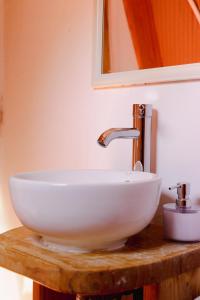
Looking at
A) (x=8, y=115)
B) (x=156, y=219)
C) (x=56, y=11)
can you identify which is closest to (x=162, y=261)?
(x=156, y=219)

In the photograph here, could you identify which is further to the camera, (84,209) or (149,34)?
(149,34)

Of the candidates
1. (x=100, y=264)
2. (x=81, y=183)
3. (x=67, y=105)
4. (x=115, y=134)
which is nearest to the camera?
(x=100, y=264)

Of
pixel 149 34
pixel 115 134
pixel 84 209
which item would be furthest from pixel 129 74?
pixel 84 209

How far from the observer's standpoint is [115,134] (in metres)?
0.85

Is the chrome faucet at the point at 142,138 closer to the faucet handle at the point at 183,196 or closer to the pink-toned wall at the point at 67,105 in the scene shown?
the pink-toned wall at the point at 67,105

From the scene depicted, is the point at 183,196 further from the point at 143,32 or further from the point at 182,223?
the point at 143,32

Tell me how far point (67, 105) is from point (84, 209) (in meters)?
0.64

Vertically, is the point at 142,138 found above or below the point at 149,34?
below

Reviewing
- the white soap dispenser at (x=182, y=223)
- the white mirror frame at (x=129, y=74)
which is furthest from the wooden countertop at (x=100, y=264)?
the white mirror frame at (x=129, y=74)

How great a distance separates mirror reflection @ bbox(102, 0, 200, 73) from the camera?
3.02 ft

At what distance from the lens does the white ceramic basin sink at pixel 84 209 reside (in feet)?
2.10

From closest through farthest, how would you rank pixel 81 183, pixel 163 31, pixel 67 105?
1. pixel 81 183
2. pixel 163 31
3. pixel 67 105

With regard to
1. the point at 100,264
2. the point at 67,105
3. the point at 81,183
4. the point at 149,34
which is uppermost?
the point at 149,34

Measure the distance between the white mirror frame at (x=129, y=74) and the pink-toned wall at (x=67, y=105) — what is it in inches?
0.8
